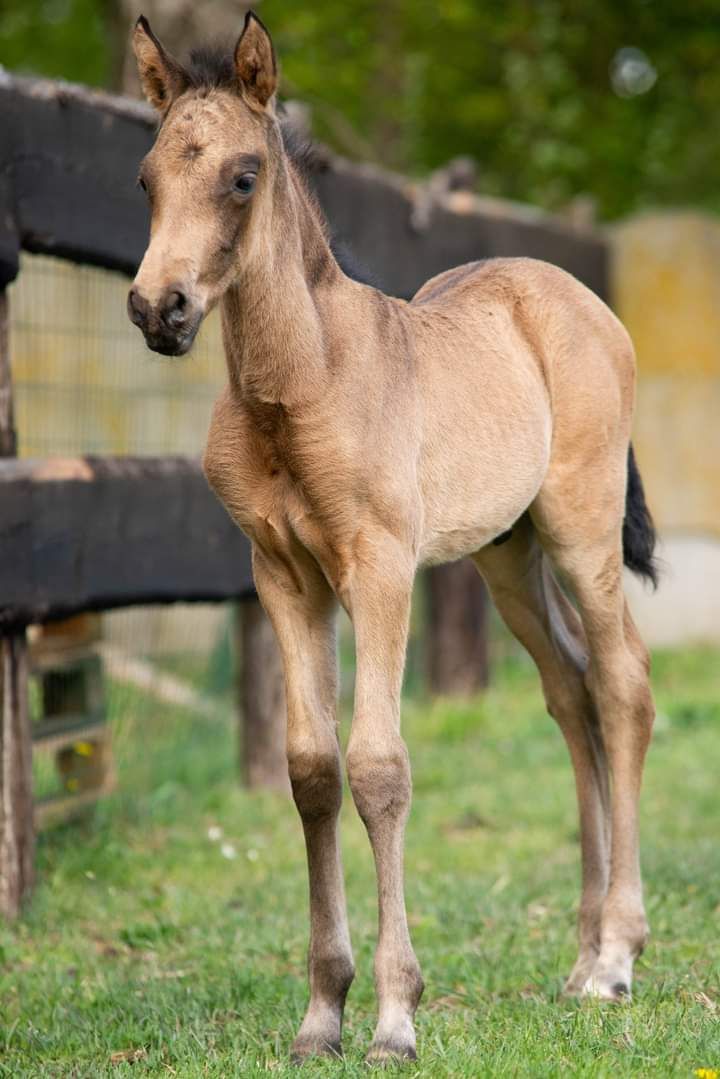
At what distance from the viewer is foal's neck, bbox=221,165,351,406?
3867mm

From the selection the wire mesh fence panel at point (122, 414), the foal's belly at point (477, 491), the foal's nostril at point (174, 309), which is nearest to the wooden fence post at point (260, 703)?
the wire mesh fence panel at point (122, 414)

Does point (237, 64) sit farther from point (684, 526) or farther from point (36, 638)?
point (684, 526)

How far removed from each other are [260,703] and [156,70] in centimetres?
460

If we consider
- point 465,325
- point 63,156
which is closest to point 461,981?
point 465,325

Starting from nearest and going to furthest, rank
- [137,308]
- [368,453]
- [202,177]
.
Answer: [137,308]
[202,177]
[368,453]

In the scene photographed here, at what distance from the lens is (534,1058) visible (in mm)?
3561

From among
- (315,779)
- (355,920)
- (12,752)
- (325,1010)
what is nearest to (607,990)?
(325,1010)

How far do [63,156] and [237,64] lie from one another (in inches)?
85.8

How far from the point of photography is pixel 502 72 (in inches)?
722

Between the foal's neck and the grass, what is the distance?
1669 mm

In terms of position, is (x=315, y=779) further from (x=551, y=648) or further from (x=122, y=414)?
(x=122, y=414)

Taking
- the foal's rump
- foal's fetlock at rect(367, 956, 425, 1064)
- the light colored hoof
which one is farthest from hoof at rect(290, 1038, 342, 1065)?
the foal's rump

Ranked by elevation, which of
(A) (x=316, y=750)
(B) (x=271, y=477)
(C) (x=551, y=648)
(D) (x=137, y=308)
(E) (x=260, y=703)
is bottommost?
(E) (x=260, y=703)

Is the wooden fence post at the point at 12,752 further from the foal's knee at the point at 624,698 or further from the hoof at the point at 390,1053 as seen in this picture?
the hoof at the point at 390,1053
